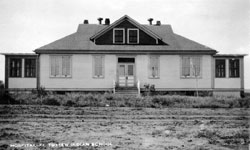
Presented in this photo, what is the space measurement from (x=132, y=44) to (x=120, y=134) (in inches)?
638

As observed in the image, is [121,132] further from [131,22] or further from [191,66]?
[131,22]

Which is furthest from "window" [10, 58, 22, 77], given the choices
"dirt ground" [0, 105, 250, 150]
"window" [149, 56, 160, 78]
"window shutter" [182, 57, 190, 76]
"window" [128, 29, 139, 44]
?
"window shutter" [182, 57, 190, 76]

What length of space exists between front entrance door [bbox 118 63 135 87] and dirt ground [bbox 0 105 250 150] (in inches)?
450

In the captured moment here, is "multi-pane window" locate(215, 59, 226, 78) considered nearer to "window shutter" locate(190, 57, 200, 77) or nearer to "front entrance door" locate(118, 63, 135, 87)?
"window shutter" locate(190, 57, 200, 77)

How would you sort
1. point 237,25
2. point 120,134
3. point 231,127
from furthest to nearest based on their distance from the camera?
1. point 237,25
2. point 231,127
3. point 120,134

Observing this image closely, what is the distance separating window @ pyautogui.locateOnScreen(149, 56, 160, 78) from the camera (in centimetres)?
2223

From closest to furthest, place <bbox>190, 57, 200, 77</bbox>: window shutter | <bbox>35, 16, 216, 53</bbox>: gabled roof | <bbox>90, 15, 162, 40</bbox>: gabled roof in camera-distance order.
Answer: <bbox>35, 16, 216, 53</bbox>: gabled roof
<bbox>190, 57, 200, 77</bbox>: window shutter
<bbox>90, 15, 162, 40</bbox>: gabled roof

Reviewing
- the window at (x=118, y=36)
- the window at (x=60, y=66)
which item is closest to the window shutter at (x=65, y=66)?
the window at (x=60, y=66)

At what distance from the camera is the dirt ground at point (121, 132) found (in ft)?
20.0

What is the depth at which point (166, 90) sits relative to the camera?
72.5 feet

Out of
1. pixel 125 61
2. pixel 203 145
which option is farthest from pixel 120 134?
pixel 125 61

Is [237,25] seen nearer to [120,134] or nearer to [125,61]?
[120,134]

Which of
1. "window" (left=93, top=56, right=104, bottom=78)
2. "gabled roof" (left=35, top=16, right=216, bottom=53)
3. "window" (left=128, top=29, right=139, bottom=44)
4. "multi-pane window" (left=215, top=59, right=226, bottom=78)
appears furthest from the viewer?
"window" (left=128, top=29, right=139, bottom=44)

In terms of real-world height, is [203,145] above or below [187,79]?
below
